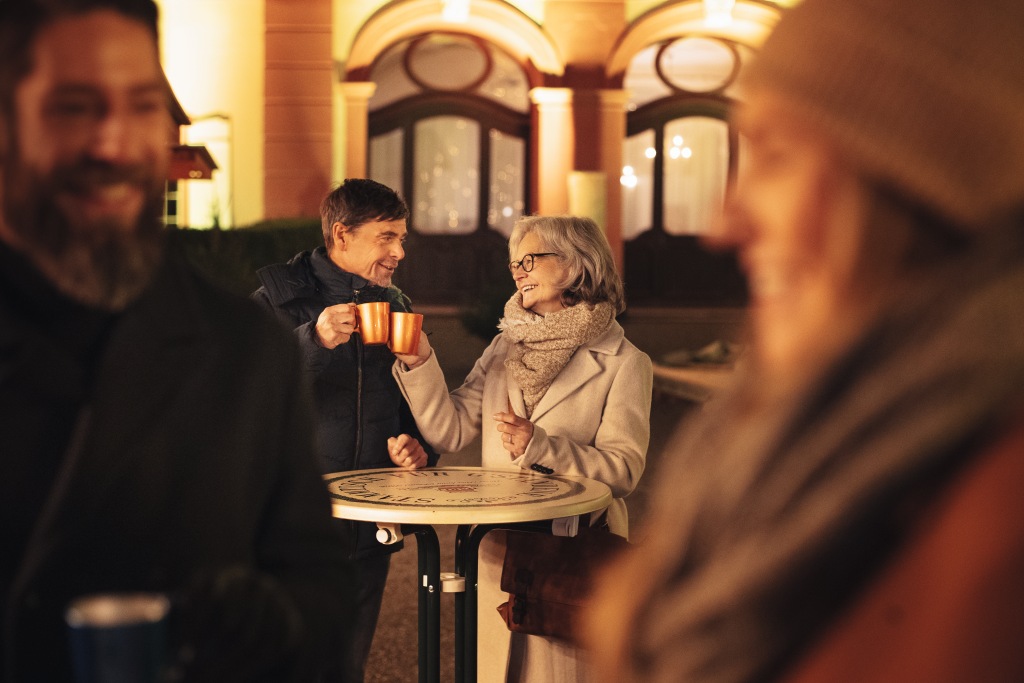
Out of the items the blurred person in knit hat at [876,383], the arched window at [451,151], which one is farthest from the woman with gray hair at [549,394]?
the arched window at [451,151]

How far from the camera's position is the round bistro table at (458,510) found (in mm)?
3055

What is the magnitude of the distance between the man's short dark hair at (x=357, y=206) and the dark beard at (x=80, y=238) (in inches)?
95.9

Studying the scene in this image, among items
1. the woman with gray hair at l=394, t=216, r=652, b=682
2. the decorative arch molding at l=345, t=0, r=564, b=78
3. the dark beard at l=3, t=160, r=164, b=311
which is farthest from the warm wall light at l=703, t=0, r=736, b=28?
the dark beard at l=3, t=160, r=164, b=311

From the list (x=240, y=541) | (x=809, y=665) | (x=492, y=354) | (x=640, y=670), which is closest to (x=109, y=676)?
(x=240, y=541)

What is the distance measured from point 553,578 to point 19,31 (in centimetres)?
231

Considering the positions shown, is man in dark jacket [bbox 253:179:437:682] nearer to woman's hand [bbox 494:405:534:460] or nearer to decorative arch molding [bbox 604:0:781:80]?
woman's hand [bbox 494:405:534:460]

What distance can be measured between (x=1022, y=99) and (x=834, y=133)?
151 millimetres

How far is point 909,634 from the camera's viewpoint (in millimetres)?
821

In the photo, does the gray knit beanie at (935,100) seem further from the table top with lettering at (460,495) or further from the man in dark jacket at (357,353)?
the man in dark jacket at (357,353)

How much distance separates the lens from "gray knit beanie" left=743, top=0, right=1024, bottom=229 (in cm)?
87

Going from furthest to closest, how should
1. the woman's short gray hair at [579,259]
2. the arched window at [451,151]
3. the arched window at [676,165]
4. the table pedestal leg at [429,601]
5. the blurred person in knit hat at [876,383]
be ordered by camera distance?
the arched window at [676,165]
the arched window at [451,151]
the woman's short gray hair at [579,259]
the table pedestal leg at [429,601]
the blurred person in knit hat at [876,383]

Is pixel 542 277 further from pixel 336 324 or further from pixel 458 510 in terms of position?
pixel 458 510

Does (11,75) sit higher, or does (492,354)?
(11,75)

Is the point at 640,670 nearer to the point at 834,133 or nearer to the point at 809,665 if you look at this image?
the point at 809,665
